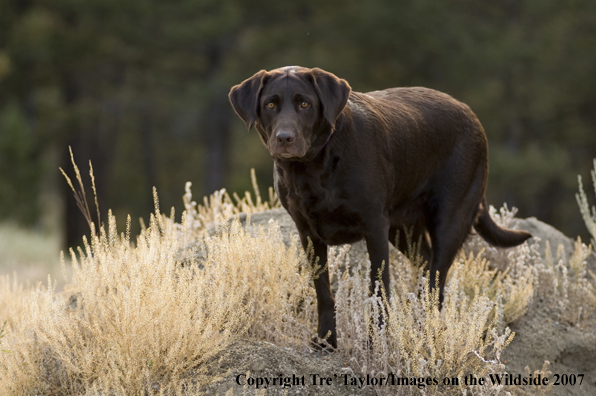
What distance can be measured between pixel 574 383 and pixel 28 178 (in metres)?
13.9

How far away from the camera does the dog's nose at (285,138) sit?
3.56m

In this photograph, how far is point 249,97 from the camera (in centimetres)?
398

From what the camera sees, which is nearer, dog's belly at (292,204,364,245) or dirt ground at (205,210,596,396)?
dirt ground at (205,210,596,396)

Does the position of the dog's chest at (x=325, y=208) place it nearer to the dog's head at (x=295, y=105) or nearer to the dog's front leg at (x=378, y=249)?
the dog's front leg at (x=378, y=249)

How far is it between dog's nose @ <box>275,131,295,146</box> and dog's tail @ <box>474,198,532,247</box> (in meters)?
1.95

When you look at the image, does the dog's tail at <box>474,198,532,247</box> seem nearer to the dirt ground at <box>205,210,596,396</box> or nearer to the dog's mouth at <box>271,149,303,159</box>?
the dirt ground at <box>205,210,596,396</box>

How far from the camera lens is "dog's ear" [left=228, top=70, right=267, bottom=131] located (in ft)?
12.9

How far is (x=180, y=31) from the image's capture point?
16891mm

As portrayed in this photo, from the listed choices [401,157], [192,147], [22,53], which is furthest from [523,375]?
[192,147]

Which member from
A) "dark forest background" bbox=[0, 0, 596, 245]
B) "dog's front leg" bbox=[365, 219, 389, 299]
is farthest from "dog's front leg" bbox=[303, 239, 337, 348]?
"dark forest background" bbox=[0, 0, 596, 245]

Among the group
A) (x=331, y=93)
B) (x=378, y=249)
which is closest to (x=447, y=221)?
(x=378, y=249)

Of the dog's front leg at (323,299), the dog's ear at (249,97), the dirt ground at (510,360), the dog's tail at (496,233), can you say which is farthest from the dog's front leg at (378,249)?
the dog's tail at (496,233)

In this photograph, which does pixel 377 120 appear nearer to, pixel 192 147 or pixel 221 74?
pixel 221 74

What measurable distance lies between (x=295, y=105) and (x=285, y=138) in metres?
0.31
